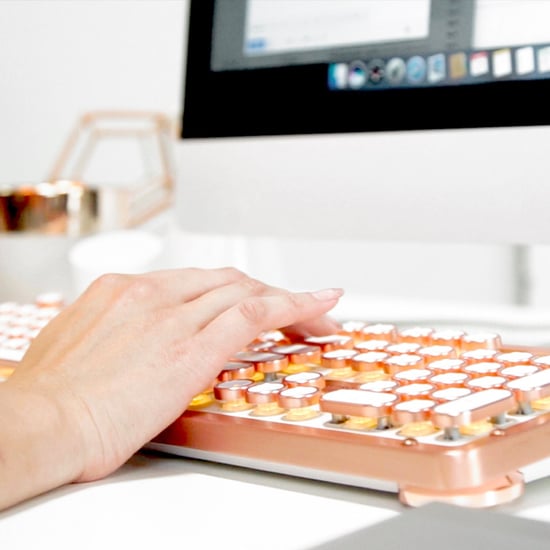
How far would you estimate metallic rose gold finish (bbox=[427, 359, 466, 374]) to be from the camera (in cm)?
46

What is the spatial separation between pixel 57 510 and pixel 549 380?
228mm

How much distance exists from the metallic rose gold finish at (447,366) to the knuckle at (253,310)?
10cm

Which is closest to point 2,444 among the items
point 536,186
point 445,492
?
point 445,492

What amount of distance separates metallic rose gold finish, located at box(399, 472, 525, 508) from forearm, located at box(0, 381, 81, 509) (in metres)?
0.16

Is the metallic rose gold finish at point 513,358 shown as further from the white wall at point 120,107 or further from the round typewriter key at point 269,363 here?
the white wall at point 120,107

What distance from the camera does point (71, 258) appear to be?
925 millimetres

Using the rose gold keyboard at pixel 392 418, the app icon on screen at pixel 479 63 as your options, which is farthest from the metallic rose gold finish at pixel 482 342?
the app icon on screen at pixel 479 63

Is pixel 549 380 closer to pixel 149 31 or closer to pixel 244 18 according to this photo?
pixel 244 18

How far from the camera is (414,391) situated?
413mm

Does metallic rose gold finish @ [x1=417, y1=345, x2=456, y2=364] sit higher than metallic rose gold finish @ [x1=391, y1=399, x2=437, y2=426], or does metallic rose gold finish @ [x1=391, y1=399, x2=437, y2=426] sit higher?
metallic rose gold finish @ [x1=417, y1=345, x2=456, y2=364]

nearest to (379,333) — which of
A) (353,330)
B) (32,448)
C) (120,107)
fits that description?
(353,330)

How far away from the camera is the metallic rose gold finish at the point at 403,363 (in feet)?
1.55

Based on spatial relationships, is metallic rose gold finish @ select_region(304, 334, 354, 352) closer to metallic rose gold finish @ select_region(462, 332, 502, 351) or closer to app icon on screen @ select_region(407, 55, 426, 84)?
metallic rose gold finish @ select_region(462, 332, 502, 351)

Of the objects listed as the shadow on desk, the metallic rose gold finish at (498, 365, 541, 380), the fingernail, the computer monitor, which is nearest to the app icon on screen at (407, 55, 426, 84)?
the computer monitor
